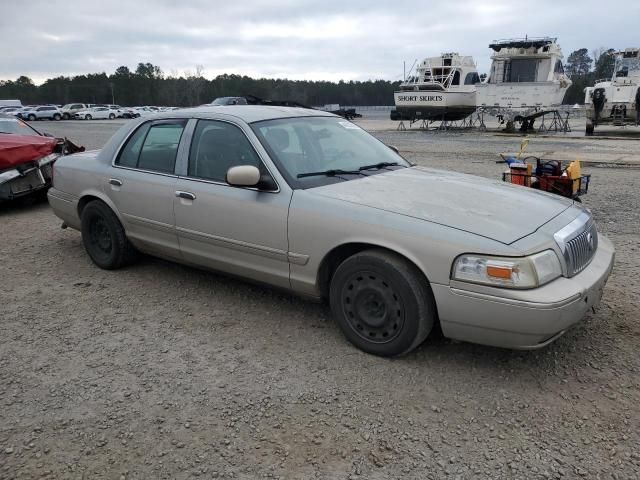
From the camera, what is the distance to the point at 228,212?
12.2ft

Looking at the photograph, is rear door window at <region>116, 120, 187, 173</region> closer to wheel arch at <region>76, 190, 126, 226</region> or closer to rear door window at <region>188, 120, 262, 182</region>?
rear door window at <region>188, 120, 262, 182</region>

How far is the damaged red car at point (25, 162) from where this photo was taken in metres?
7.41

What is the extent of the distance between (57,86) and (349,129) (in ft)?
383

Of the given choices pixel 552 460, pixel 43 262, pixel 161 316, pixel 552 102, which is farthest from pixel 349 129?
pixel 552 102

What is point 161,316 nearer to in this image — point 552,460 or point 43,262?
point 43,262

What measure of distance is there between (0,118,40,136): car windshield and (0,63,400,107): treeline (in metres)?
88.2

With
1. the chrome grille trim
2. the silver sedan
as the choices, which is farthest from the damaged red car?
the chrome grille trim

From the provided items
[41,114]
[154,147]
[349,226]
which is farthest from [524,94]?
[41,114]

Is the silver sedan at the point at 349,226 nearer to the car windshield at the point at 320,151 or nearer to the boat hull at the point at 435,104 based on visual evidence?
the car windshield at the point at 320,151

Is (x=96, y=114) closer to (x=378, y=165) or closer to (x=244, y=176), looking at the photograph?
(x=378, y=165)

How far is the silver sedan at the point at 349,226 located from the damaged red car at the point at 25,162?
342 centimetres

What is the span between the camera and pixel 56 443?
256cm

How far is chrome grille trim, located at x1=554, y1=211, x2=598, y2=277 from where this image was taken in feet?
9.73

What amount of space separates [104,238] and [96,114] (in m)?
53.1
